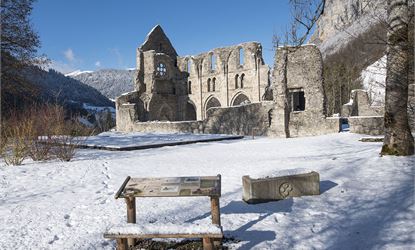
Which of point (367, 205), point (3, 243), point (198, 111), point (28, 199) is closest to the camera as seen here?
point (3, 243)

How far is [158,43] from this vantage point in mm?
38250

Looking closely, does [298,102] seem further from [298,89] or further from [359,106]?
[298,89]

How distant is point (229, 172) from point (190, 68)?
3169 cm

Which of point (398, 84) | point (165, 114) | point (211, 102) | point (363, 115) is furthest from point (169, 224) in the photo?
point (211, 102)

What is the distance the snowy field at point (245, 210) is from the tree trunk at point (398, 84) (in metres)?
0.34

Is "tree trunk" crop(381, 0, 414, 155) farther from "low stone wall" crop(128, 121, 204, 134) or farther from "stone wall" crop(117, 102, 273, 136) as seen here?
"low stone wall" crop(128, 121, 204, 134)

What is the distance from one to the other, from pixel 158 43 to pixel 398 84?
3410 cm

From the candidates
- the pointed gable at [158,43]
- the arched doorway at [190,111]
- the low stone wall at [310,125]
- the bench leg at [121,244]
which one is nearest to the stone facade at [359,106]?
the low stone wall at [310,125]

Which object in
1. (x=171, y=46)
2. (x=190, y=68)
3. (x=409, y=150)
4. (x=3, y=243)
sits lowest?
(x=3, y=243)

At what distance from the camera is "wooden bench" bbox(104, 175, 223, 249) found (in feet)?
9.32

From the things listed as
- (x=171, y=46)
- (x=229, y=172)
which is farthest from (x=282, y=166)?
(x=171, y=46)

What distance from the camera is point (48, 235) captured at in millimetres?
3744

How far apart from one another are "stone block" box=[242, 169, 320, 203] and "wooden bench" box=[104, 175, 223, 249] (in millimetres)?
1440

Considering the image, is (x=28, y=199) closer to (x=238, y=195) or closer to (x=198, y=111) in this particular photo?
(x=238, y=195)
